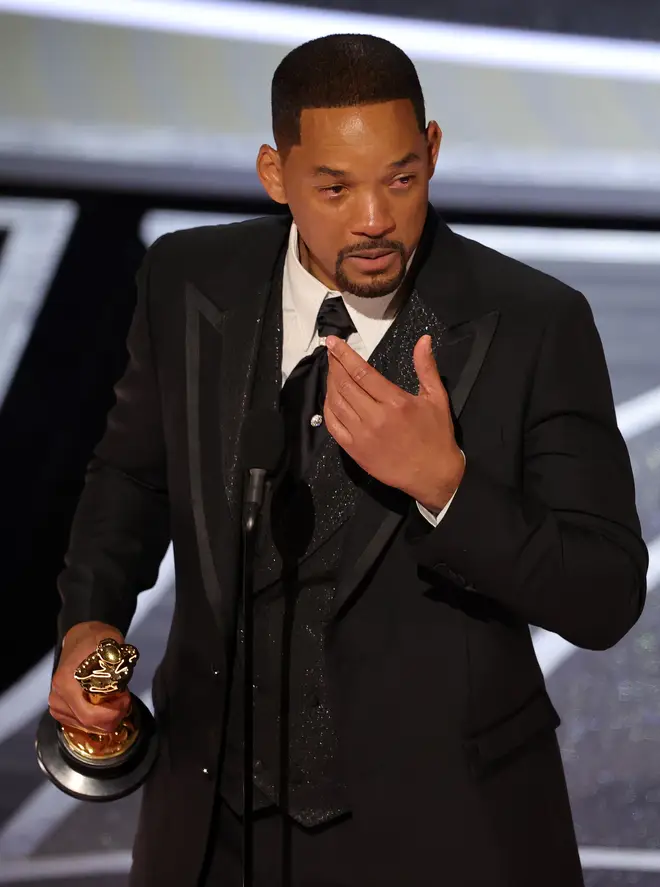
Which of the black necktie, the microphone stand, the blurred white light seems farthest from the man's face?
the blurred white light

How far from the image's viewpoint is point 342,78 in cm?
134

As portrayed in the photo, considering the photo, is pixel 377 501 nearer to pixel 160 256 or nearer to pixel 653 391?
pixel 160 256

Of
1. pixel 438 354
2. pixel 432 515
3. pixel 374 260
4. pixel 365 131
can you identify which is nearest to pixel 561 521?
pixel 432 515

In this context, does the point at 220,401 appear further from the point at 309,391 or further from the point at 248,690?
the point at 248,690

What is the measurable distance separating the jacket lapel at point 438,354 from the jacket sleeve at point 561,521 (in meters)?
0.07

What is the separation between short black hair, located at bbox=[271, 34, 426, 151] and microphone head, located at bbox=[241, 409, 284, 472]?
1.24 ft

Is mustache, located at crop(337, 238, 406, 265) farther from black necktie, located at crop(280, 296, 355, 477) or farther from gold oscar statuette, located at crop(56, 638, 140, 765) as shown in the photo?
gold oscar statuette, located at crop(56, 638, 140, 765)

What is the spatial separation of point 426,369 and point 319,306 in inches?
12.9

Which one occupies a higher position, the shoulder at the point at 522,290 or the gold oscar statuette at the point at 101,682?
the shoulder at the point at 522,290

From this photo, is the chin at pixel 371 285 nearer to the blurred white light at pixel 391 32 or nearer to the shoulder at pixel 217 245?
the shoulder at pixel 217 245

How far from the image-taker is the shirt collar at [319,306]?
4.86ft

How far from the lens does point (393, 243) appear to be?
52.5 inches

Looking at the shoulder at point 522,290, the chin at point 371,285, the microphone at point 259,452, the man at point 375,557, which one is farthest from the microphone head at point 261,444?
the shoulder at point 522,290

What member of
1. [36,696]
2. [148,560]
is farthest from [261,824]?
[36,696]
